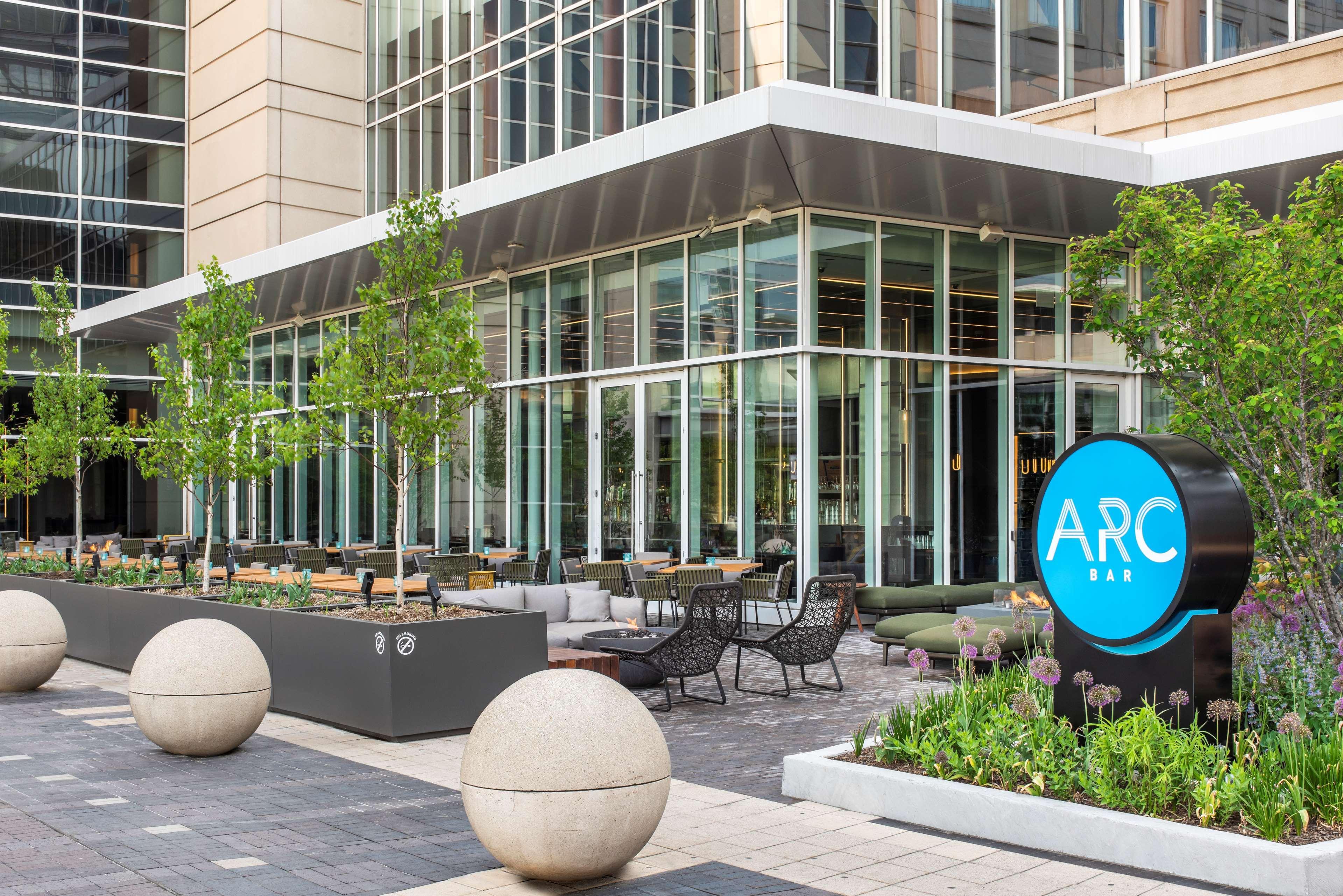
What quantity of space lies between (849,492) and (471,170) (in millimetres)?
11593

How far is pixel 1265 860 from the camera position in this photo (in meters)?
4.91

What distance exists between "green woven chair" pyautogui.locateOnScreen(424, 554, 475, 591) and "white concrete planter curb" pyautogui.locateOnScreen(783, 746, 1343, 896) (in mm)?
10031

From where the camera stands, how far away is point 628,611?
42.5 feet

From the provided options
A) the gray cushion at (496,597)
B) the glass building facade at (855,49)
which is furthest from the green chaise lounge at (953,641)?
the glass building facade at (855,49)

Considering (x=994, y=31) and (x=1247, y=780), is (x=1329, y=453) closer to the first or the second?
(x=1247, y=780)

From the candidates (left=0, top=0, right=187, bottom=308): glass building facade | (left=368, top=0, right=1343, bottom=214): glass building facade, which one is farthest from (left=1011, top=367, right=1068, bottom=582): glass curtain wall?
(left=0, top=0, right=187, bottom=308): glass building facade

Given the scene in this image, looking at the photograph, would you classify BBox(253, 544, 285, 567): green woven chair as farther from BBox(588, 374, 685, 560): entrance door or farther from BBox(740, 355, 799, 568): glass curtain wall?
BBox(740, 355, 799, 568): glass curtain wall

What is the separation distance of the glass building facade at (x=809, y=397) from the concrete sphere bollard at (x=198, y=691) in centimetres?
712

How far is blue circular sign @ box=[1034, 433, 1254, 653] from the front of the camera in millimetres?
5957

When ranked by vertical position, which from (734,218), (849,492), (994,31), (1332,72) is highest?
(994,31)

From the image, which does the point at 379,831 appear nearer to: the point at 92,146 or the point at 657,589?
the point at 657,589

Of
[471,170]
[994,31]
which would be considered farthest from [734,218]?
[471,170]

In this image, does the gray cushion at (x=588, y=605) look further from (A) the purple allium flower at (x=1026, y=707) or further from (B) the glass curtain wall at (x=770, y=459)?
(A) the purple allium flower at (x=1026, y=707)

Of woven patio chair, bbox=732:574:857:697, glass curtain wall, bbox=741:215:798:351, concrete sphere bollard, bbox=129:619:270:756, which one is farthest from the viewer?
glass curtain wall, bbox=741:215:798:351
